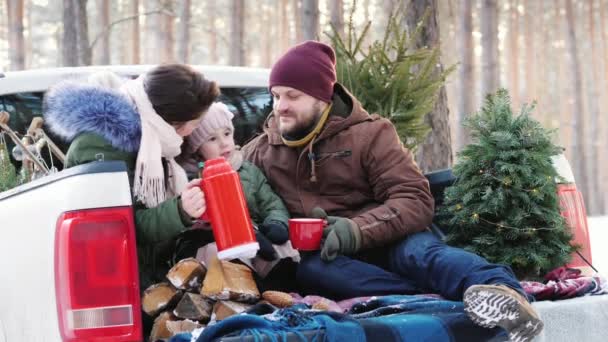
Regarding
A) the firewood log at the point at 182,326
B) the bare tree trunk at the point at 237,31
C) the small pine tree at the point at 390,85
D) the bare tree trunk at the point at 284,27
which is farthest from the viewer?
the bare tree trunk at the point at 284,27

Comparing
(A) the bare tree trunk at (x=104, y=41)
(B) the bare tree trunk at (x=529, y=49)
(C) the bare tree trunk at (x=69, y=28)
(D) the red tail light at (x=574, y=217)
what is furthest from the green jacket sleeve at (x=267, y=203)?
(B) the bare tree trunk at (x=529, y=49)

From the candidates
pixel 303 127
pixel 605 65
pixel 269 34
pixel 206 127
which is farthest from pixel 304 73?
pixel 605 65

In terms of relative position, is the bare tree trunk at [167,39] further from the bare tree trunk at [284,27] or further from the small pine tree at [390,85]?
the small pine tree at [390,85]

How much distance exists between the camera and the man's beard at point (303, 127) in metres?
4.16

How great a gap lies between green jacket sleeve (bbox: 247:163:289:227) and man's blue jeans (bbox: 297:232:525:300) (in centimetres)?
31

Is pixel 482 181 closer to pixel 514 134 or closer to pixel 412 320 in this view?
pixel 514 134

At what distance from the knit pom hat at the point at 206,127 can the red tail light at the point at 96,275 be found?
131cm

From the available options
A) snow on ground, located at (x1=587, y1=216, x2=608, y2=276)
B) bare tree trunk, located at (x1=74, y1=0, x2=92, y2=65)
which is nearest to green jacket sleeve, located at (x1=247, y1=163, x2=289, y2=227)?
snow on ground, located at (x1=587, y1=216, x2=608, y2=276)

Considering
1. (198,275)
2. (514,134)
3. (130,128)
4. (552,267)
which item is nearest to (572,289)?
(552,267)

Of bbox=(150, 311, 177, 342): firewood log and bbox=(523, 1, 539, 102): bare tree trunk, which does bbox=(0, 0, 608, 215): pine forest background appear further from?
bbox=(150, 311, 177, 342): firewood log

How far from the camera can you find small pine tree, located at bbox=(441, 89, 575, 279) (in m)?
3.83

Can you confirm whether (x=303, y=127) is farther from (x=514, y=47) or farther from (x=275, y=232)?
(x=514, y=47)

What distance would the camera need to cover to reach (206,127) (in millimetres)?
4172

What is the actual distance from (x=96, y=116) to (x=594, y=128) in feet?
161
